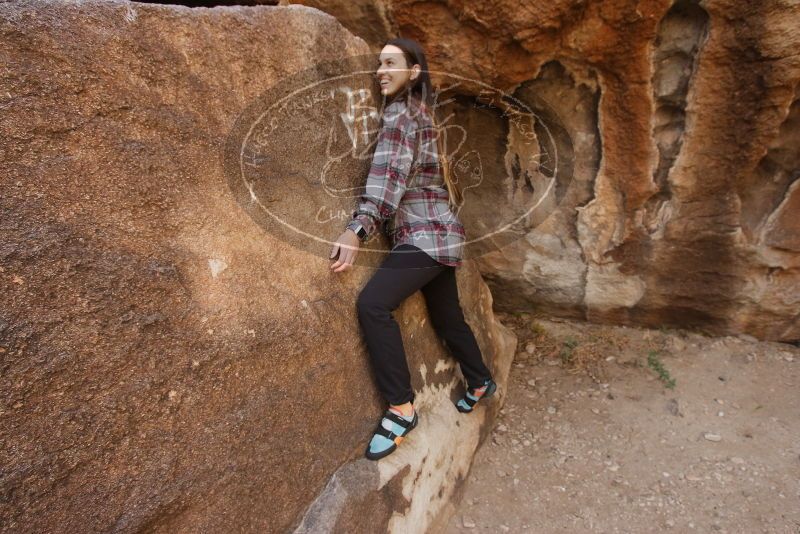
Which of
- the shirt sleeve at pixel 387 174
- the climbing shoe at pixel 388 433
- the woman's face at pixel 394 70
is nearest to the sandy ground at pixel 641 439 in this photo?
the climbing shoe at pixel 388 433

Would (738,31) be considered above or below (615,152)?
above

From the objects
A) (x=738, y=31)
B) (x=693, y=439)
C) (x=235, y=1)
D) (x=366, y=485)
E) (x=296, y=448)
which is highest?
(x=235, y=1)

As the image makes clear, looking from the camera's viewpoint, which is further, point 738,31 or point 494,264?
point 494,264

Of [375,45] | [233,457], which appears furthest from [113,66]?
[375,45]

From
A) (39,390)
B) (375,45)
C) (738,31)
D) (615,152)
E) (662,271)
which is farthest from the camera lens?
(662,271)

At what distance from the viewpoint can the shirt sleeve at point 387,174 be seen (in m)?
1.47

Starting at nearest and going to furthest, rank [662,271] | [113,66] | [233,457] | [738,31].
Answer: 1. [113,66]
2. [233,457]
3. [738,31]
4. [662,271]

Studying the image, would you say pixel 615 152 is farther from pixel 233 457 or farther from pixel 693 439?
pixel 233 457

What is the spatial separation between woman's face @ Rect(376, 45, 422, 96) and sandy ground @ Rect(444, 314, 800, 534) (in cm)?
146

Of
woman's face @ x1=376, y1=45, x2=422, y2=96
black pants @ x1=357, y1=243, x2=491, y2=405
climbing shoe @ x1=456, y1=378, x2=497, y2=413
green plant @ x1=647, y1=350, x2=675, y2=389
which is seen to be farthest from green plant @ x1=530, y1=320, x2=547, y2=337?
woman's face @ x1=376, y1=45, x2=422, y2=96

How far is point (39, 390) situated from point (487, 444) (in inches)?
65.3

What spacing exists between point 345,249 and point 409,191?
322 millimetres

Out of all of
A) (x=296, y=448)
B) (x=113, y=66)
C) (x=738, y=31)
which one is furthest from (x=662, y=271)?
(x=113, y=66)

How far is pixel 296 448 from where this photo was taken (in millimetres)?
1321
